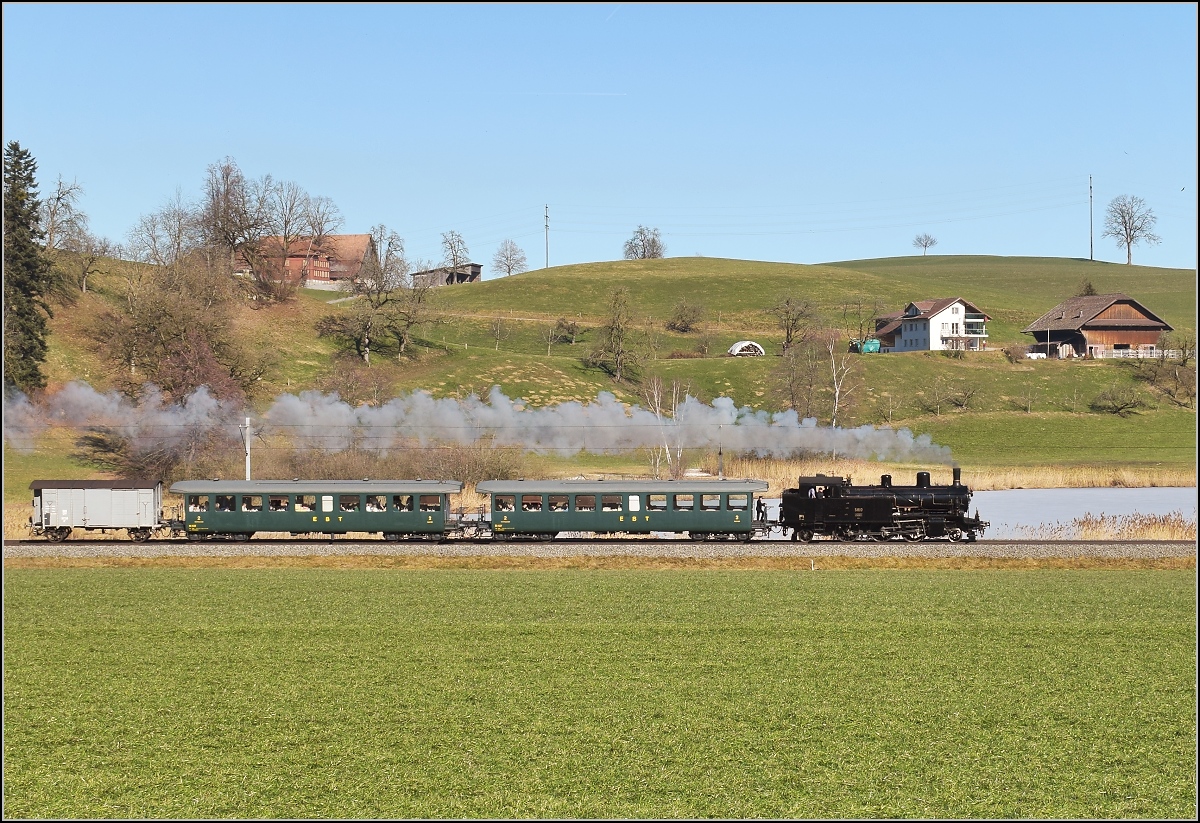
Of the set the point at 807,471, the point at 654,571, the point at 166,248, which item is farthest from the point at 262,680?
the point at 166,248

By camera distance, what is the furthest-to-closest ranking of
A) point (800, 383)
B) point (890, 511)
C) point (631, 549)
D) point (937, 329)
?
point (937, 329)
point (800, 383)
point (890, 511)
point (631, 549)

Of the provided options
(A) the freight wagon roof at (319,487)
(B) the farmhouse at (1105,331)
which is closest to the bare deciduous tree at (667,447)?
(A) the freight wagon roof at (319,487)

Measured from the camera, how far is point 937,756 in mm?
16297

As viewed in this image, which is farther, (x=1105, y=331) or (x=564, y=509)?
(x=1105, y=331)

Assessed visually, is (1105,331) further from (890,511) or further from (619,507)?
(619,507)

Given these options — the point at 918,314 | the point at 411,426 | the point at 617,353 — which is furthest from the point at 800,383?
the point at 918,314

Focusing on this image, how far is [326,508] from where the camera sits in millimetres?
44594

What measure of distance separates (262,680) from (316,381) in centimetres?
7773

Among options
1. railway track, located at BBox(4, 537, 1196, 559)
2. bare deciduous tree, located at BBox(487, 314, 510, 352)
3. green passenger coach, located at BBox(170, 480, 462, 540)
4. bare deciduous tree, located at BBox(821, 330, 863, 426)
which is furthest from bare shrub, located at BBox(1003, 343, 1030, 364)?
green passenger coach, located at BBox(170, 480, 462, 540)

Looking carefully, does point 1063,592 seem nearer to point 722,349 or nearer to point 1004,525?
point 1004,525

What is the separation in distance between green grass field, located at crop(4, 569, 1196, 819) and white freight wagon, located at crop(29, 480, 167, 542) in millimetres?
15382

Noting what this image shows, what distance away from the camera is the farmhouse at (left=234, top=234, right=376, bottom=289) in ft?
428

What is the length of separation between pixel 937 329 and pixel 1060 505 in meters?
77.4

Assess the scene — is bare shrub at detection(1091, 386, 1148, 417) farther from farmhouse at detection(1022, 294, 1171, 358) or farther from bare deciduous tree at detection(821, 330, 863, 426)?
bare deciduous tree at detection(821, 330, 863, 426)
